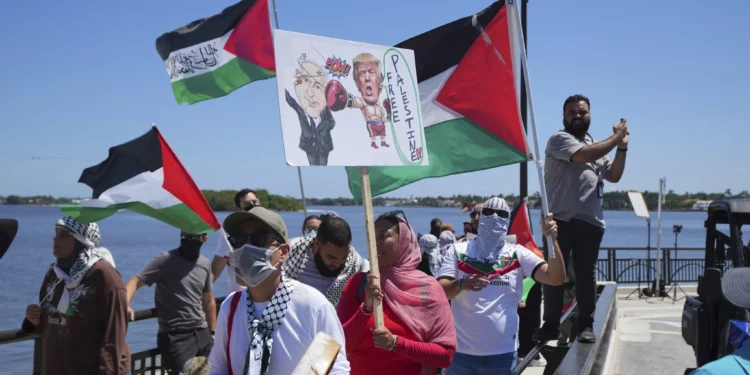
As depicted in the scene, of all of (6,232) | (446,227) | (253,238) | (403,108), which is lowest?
(446,227)

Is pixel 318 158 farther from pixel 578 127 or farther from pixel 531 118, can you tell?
pixel 578 127

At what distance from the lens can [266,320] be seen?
2961 millimetres

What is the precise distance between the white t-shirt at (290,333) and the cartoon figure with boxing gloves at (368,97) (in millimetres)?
1347

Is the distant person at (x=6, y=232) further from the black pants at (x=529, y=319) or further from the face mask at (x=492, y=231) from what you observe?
the black pants at (x=529, y=319)

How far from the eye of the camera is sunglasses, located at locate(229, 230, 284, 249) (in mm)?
3164

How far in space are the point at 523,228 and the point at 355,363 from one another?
4123 millimetres

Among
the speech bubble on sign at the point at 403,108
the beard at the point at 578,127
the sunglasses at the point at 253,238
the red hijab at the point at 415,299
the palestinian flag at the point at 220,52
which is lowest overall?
the red hijab at the point at 415,299

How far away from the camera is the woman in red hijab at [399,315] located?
3.98 m

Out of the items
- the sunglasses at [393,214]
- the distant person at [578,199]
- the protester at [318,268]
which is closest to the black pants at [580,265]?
the distant person at [578,199]

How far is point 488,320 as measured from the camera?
527 centimetres

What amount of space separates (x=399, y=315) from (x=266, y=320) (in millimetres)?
1304

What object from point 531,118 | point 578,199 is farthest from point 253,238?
point 578,199

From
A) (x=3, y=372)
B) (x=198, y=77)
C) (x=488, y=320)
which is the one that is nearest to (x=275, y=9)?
(x=198, y=77)

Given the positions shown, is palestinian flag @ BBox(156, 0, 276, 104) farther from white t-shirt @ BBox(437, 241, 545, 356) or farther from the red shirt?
the red shirt
